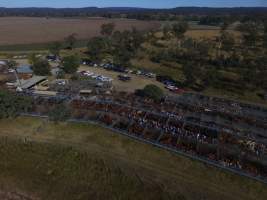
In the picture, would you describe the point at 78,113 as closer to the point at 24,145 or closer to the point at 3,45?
the point at 24,145

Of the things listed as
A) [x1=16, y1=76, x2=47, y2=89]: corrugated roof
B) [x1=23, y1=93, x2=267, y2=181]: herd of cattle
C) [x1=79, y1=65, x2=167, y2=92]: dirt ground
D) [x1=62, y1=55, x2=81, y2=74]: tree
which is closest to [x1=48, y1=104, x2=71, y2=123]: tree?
[x1=23, y1=93, x2=267, y2=181]: herd of cattle

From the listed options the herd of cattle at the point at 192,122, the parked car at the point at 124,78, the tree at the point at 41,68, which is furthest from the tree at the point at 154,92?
the tree at the point at 41,68

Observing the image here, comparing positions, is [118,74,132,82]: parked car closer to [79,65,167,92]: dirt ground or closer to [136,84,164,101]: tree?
[79,65,167,92]: dirt ground

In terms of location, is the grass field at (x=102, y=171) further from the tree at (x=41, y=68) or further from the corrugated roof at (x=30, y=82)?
the tree at (x=41, y=68)

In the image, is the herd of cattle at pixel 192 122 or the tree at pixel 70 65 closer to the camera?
the herd of cattle at pixel 192 122

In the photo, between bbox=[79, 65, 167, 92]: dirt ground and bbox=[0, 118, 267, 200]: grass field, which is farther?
bbox=[79, 65, 167, 92]: dirt ground
